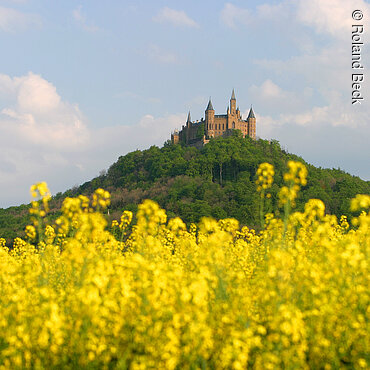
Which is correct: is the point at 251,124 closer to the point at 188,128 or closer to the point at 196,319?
the point at 188,128

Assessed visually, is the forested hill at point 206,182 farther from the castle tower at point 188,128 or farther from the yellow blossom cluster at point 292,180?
the yellow blossom cluster at point 292,180

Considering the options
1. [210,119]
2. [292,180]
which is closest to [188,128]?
[210,119]

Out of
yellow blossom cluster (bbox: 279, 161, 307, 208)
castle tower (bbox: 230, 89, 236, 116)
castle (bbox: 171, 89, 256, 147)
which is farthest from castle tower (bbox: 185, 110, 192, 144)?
yellow blossom cluster (bbox: 279, 161, 307, 208)

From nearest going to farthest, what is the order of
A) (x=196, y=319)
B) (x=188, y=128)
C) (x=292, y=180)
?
(x=196, y=319)
(x=292, y=180)
(x=188, y=128)

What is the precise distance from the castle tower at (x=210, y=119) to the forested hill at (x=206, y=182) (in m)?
6.86

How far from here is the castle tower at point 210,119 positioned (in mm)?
102875

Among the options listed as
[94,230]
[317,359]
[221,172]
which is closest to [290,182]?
[317,359]

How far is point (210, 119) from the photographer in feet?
340

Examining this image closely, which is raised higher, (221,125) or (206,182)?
(221,125)

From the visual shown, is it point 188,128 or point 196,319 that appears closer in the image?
point 196,319

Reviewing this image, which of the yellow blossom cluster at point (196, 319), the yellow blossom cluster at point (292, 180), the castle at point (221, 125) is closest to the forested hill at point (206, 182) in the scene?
the castle at point (221, 125)

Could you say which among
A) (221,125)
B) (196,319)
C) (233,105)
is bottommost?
(196,319)

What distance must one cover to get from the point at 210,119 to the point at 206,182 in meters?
29.0

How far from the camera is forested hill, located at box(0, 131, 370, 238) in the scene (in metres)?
61.9
